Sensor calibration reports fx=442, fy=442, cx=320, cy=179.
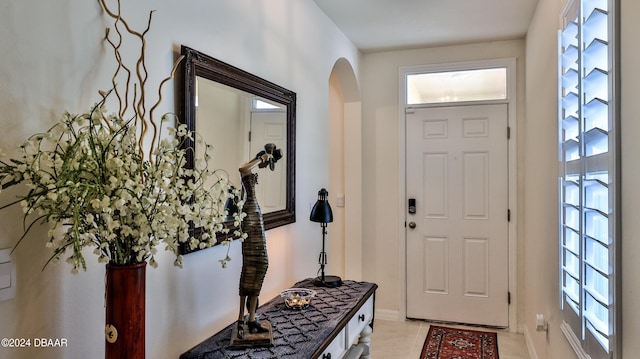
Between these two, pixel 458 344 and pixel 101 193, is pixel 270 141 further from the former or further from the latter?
pixel 458 344

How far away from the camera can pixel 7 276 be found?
3.43 feet

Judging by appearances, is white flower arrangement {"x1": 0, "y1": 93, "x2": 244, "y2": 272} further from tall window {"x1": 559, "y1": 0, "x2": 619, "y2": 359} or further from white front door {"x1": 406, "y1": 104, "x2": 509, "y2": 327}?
white front door {"x1": 406, "y1": 104, "x2": 509, "y2": 327}

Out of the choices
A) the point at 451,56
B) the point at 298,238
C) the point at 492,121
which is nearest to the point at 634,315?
the point at 298,238

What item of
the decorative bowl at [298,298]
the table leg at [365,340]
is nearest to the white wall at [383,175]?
the table leg at [365,340]

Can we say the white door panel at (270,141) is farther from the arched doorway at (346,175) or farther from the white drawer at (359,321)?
the arched doorway at (346,175)

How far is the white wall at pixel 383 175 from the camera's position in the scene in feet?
13.8

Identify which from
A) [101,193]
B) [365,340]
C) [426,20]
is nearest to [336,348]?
[365,340]

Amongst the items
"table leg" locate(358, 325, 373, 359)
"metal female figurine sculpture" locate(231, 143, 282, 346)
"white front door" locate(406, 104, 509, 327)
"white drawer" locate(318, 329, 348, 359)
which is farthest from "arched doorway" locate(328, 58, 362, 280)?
"metal female figurine sculpture" locate(231, 143, 282, 346)

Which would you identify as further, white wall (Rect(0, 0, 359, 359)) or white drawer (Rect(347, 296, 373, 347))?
white drawer (Rect(347, 296, 373, 347))

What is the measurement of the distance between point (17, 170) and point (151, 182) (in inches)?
11.2

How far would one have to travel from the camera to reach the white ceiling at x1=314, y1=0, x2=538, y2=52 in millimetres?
3082

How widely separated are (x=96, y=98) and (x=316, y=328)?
1208 millimetres

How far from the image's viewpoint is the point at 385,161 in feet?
14.0

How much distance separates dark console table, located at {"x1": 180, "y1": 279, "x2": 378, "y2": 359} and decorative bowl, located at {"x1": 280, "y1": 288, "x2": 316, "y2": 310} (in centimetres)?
3
